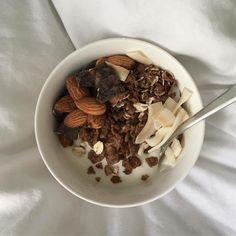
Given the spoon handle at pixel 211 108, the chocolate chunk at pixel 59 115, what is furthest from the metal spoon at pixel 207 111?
Answer: the chocolate chunk at pixel 59 115

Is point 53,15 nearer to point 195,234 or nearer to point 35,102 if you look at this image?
point 35,102

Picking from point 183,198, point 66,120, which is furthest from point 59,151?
point 183,198

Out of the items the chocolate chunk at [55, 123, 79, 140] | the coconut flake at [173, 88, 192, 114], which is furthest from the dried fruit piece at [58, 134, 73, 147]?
the coconut flake at [173, 88, 192, 114]

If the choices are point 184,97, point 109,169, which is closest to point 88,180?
point 109,169

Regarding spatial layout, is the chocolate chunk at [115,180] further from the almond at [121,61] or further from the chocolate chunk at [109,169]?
the almond at [121,61]

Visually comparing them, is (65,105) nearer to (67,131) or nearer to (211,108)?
(67,131)

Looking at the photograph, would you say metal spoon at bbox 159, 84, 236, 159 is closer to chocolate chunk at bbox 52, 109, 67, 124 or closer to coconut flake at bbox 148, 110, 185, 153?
coconut flake at bbox 148, 110, 185, 153
